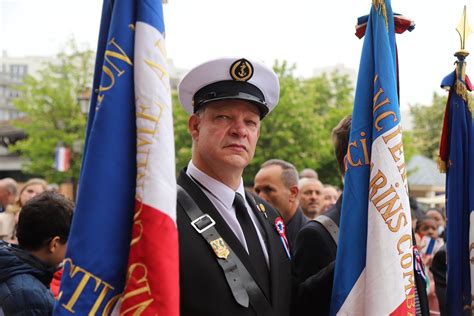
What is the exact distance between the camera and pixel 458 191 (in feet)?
11.5

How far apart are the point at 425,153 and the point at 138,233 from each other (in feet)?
149

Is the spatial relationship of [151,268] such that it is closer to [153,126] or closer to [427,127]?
[153,126]

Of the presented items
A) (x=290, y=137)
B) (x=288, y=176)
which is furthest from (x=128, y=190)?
(x=290, y=137)

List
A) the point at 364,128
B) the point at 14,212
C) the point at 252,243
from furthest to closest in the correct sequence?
the point at 14,212 < the point at 364,128 < the point at 252,243

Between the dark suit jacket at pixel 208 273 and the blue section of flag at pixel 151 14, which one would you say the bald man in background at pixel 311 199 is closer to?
the dark suit jacket at pixel 208 273

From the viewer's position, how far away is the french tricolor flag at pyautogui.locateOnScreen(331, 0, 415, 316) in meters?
2.56

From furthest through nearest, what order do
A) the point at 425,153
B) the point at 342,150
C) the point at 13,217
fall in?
the point at 425,153 < the point at 13,217 < the point at 342,150

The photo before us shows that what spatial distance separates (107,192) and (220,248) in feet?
2.14

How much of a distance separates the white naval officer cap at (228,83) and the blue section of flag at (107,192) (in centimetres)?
69

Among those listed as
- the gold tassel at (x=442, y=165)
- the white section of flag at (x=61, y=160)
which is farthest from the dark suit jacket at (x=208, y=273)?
the white section of flag at (x=61, y=160)

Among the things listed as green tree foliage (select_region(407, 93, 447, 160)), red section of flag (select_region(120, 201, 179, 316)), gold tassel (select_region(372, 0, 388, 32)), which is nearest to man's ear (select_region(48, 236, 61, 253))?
red section of flag (select_region(120, 201, 179, 316))

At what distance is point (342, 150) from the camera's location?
3.31 m

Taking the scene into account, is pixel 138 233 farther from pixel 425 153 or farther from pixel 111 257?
pixel 425 153

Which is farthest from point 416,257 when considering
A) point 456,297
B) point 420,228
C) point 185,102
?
point 420,228
